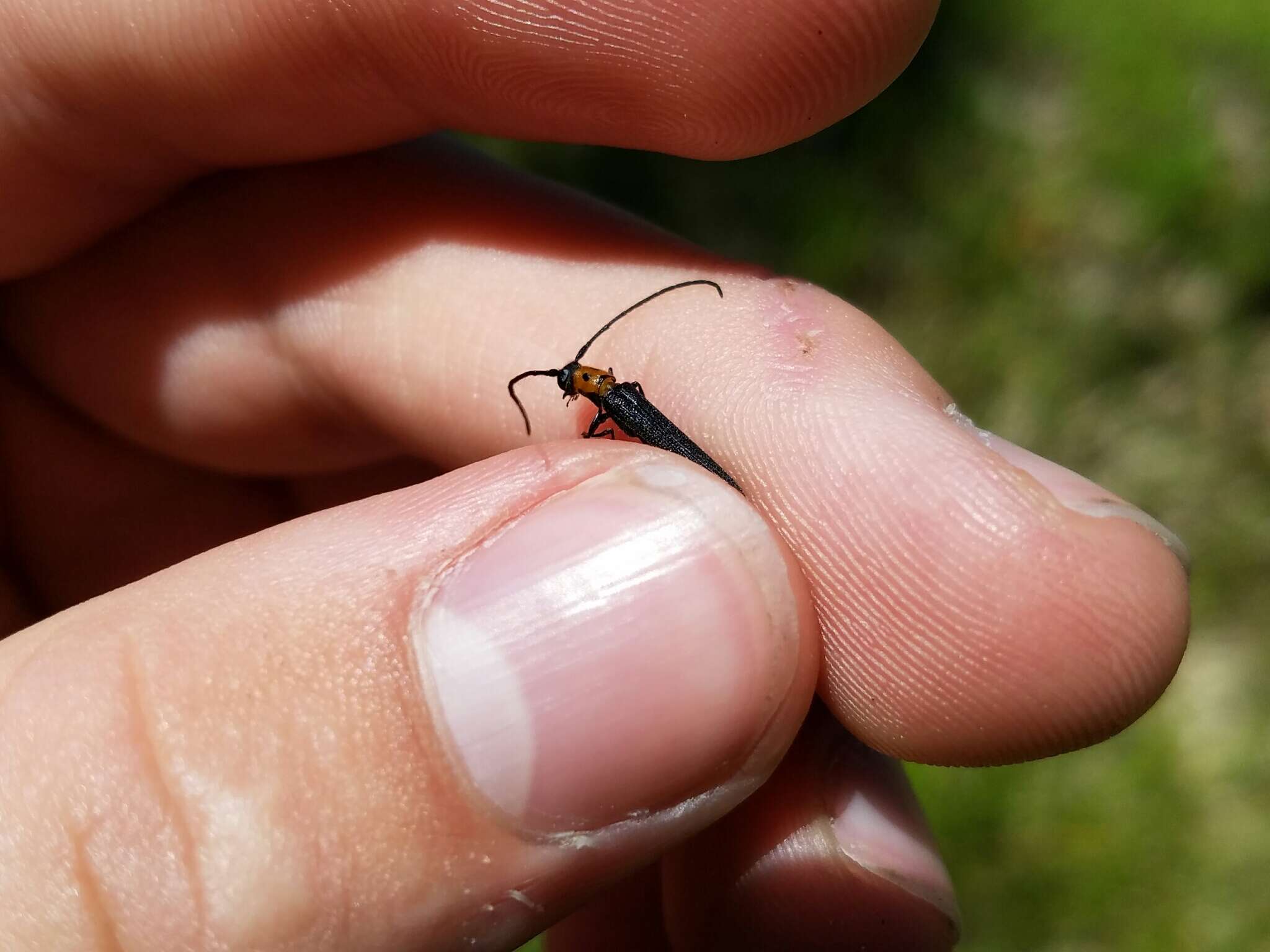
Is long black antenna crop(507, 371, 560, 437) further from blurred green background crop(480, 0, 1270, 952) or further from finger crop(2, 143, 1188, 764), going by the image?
blurred green background crop(480, 0, 1270, 952)

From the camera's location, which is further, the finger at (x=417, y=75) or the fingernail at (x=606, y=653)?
the finger at (x=417, y=75)

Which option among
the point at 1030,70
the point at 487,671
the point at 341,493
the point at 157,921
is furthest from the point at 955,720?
the point at 1030,70

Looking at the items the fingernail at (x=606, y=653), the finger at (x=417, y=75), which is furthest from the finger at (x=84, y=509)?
the fingernail at (x=606, y=653)

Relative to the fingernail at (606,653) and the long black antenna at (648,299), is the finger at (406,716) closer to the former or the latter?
the fingernail at (606,653)

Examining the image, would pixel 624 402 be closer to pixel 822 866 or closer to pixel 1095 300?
pixel 822 866

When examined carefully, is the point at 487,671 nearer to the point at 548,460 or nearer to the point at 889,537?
the point at 548,460

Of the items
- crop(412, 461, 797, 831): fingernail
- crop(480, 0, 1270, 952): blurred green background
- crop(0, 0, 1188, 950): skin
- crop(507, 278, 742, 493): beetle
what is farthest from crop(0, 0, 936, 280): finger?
crop(480, 0, 1270, 952): blurred green background
